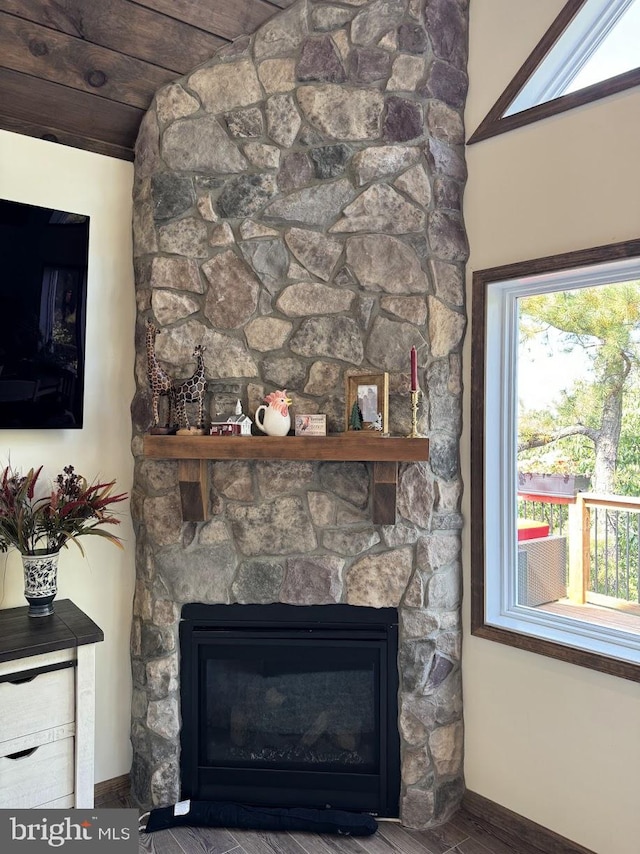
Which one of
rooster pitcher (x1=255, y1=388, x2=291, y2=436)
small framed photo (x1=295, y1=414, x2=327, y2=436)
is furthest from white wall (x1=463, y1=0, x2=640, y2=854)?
rooster pitcher (x1=255, y1=388, x2=291, y2=436)

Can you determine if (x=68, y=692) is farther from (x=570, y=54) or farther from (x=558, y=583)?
(x=570, y=54)

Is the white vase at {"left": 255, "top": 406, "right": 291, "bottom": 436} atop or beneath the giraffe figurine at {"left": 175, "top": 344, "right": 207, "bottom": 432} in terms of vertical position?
beneath

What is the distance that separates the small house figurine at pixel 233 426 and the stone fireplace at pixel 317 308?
0.14 metres

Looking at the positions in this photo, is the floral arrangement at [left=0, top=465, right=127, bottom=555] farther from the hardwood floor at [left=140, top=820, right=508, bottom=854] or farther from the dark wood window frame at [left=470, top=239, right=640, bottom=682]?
the dark wood window frame at [left=470, top=239, right=640, bottom=682]

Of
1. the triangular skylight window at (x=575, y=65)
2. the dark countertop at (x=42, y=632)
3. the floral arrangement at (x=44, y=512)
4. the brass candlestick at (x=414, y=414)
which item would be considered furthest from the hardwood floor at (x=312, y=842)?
the triangular skylight window at (x=575, y=65)

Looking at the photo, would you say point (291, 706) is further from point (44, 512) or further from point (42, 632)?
point (44, 512)

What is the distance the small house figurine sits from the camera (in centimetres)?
238

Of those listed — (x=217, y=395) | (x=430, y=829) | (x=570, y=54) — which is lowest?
(x=430, y=829)

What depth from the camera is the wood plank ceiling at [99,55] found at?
7.36 ft

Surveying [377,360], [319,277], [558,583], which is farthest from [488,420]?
[319,277]

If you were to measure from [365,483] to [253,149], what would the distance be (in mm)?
1414

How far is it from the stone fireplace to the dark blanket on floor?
11cm

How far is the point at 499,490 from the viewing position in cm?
257

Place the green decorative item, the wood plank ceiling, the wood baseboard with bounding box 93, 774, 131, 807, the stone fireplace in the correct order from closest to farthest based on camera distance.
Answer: the wood plank ceiling < the green decorative item < the stone fireplace < the wood baseboard with bounding box 93, 774, 131, 807
